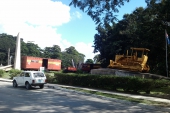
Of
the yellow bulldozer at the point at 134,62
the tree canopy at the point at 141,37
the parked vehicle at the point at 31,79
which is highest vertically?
the tree canopy at the point at 141,37

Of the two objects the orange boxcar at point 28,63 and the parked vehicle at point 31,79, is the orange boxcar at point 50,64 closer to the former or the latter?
the orange boxcar at point 28,63

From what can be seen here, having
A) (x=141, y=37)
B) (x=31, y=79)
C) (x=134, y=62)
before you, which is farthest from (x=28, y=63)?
(x=31, y=79)

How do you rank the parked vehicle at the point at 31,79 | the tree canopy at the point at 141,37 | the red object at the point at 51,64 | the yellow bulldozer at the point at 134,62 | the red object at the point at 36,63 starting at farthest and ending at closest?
the red object at the point at 51,64
the red object at the point at 36,63
the tree canopy at the point at 141,37
the yellow bulldozer at the point at 134,62
the parked vehicle at the point at 31,79

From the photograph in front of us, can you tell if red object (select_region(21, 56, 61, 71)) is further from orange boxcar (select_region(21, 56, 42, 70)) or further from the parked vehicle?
the parked vehicle

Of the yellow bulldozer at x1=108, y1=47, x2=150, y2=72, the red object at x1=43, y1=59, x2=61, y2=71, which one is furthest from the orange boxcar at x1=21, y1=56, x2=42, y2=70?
the yellow bulldozer at x1=108, y1=47, x2=150, y2=72

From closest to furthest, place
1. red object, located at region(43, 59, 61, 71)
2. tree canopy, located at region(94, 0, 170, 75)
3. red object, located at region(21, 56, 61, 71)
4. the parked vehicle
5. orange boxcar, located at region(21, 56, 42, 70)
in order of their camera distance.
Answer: the parked vehicle < tree canopy, located at region(94, 0, 170, 75) < orange boxcar, located at region(21, 56, 42, 70) < red object, located at region(21, 56, 61, 71) < red object, located at region(43, 59, 61, 71)

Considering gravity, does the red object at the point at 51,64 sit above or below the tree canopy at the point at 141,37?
below

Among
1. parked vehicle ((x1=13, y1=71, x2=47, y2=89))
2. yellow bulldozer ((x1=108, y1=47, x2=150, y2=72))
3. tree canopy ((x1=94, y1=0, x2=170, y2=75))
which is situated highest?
tree canopy ((x1=94, y1=0, x2=170, y2=75))

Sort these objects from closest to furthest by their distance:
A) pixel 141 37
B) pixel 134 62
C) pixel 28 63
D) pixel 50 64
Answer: pixel 134 62 → pixel 141 37 → pixel 28 63 → pixel 50 64

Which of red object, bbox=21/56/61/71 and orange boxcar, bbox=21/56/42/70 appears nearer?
orange boxcar, bbox=21/56/42/70

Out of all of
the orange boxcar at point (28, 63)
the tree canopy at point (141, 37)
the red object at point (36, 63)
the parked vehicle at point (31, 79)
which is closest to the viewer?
the parked vehicle at point (31, 79)

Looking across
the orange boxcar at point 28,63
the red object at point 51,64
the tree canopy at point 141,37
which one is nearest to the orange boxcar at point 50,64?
the red object at point 51,64

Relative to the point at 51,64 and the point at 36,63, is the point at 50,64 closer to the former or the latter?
the point at 51,64

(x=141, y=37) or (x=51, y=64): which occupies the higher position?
(x=141, y=37)
